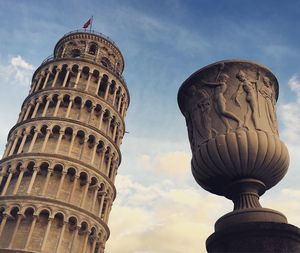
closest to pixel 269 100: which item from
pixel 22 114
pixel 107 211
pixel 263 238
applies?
pixel 263 238

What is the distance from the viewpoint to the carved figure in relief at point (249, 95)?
490 cm

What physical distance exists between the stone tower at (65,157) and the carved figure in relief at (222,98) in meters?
21.3

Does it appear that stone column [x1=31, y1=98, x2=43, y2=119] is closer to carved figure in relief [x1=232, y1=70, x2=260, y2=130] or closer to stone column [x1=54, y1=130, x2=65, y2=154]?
stone column [x1=54, y1=130, x2=65, y2=154]

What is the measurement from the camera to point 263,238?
4004 millimetres

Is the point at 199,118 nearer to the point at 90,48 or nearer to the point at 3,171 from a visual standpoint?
the point at 3,171

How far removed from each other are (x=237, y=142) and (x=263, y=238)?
129 centimetres

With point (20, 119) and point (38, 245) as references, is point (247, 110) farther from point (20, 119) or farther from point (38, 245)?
point (20, 119)

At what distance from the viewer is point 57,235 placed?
24.0 meters

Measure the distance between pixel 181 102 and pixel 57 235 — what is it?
21142 mm

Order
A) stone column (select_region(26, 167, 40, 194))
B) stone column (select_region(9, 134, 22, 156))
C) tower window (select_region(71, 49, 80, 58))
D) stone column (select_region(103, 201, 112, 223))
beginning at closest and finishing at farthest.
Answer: stone column (select_region(26, 167, 40, 194)) → stone column (select_region(103, 201, 112, 223)) → stone column (select_region(9, 134, 22, 156)) → tower window (select_region(71, 49, 80, 58))

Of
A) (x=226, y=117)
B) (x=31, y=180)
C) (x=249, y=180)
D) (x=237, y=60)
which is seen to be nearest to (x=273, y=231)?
(x=249, y=180)

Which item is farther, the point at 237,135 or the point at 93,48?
the point at 93,48

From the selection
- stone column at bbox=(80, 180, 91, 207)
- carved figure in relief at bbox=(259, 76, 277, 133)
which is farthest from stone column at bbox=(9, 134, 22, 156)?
carved figure in relief at bbox=(259, 76, 277, 133)

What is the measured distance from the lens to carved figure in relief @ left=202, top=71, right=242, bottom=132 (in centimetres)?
490
